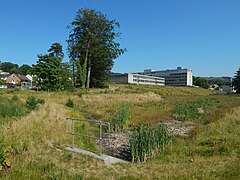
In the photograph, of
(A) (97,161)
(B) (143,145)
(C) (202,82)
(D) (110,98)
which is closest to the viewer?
(A) (97,161)

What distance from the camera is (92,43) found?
145 feet

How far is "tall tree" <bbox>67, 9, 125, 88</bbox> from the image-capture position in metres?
43.3

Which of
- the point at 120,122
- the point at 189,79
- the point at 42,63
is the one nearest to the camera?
the point at 120,122

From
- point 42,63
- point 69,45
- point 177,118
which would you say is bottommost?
point 177,118

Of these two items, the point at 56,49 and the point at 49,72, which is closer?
the point at 49,72

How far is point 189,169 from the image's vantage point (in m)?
5.49

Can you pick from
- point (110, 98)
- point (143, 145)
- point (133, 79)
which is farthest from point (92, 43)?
point (133, 79)

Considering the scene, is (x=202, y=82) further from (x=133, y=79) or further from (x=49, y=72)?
(x=49, y=72)

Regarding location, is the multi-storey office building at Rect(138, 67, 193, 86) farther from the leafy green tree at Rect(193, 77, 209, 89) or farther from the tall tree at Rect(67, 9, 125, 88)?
the tall tree at Rect(67, 9, 125, 88)

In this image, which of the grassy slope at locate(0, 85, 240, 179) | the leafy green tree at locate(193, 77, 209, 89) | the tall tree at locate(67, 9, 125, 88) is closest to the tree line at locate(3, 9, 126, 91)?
the tall tree at locate(67, 9, 125, 88)

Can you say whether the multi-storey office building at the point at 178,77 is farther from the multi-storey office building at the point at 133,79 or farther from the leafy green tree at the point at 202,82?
the multi-storey office building at the point at 133,79

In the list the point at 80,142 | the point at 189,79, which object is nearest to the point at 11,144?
the point at 80,142

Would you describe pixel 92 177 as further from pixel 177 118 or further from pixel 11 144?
pixel 177 118

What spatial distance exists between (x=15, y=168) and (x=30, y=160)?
0.57m
